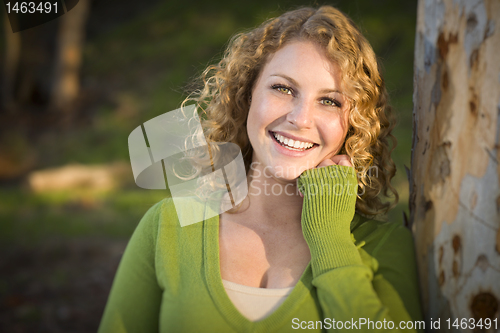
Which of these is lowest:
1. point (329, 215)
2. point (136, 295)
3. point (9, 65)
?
point (9, 65)

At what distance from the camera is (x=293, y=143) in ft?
5.05

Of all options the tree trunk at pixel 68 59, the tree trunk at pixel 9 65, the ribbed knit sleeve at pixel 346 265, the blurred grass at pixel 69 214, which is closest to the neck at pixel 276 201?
the ribbed knit sleeve at pixel 346 265

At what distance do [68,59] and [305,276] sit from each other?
8.20 metres

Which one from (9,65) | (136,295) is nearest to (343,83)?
(136,295)

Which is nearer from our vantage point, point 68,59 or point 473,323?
point 473,323

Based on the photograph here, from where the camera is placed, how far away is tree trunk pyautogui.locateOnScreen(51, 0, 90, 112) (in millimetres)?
7824

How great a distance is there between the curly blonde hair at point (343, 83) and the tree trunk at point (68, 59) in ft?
23.4

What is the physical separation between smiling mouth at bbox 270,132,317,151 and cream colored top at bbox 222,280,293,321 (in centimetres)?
53

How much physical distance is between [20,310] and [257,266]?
318 cm

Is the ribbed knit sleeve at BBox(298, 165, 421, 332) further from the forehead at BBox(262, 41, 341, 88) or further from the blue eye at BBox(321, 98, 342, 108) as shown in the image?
the forehead at BBox(262, 41, 341, 88)

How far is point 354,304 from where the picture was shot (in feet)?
4.20

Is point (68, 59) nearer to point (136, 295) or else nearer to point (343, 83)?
point (136, 295)

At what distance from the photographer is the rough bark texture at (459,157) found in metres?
1.10

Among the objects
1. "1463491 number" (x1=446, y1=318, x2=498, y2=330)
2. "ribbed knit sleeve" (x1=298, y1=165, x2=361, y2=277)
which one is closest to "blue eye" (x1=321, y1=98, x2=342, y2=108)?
"ribbed knit sleeve" (x1=298, y1=165, x2=361, y2=277)
